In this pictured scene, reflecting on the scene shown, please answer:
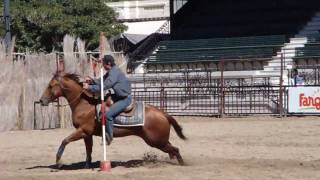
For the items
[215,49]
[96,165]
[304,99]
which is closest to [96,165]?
[96,165]

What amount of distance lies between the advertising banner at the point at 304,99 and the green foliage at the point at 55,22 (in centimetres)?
1696

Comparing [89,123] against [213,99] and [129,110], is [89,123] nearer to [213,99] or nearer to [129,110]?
[129,110]

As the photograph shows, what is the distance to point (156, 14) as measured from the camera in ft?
194

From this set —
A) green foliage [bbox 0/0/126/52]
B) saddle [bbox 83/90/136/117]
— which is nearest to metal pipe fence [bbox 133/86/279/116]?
green foliage [bbox 0/0/126/52]

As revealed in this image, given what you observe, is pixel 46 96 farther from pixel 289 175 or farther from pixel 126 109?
pixel 289 175

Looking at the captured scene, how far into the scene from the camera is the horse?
495 inches

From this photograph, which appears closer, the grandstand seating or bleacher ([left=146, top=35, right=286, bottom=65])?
bleacher ([left=146, top=35, right=286, bottom=65])

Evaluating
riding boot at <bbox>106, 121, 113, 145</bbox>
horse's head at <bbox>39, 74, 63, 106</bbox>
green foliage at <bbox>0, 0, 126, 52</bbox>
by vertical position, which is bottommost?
riding boot at <bbox>106, 121, 113, 145</bbox>

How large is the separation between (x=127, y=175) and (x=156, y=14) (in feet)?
159

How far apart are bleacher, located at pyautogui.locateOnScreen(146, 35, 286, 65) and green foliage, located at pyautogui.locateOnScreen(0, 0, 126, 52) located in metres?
3.48

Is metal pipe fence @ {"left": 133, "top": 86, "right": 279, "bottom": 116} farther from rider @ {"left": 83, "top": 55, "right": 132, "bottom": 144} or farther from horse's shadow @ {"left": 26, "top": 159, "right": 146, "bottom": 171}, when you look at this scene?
rider @ {"left": 83, "top": 55, "right": 132, "bottom": 144}

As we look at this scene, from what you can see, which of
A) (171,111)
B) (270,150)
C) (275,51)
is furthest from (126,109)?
(275,51)

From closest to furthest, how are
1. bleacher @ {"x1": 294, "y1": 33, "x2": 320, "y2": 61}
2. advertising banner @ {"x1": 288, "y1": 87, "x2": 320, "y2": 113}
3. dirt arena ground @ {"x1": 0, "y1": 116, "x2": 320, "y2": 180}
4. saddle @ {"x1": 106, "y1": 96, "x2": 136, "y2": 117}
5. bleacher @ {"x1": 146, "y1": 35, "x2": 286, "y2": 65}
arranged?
dirt arena ground @ {"x1": 0, "y1": 116, "x2": 320, "y2": 180} → saddle @ {"x1": 106, "y1": 96, "x2": 136, "y2": 117} → advertising banner @ {"x1": 288, "y1": 87, "x2": 320, "y2": 113} → bleacher @ {"x1": 294, "y1": 33, "x2": 320, "y2": 61} → bleacher @ {"x1": 146, "y1": 35, "x2": 286, "y2": 65}

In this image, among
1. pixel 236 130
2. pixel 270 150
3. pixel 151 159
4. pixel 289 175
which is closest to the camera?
pixel 289 175
